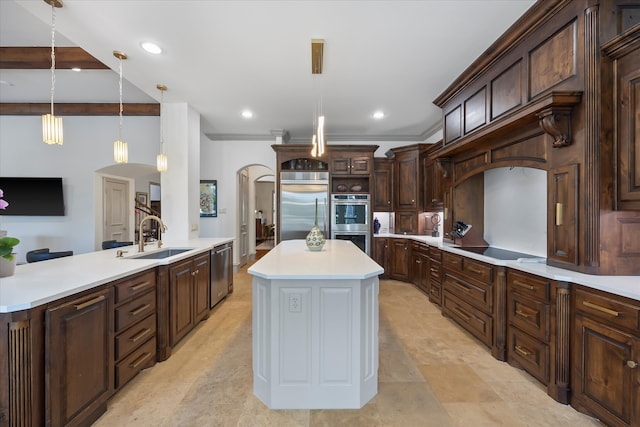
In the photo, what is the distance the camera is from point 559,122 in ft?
6.37

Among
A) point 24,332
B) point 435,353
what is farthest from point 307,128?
point 24,332

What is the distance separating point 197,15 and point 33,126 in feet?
16.9

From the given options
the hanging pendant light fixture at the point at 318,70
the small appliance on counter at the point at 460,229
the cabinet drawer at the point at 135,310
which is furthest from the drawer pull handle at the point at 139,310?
the small appliance on counter at the point at 460,229

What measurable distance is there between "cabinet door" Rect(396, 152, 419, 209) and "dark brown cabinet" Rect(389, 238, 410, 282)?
2.31 ft

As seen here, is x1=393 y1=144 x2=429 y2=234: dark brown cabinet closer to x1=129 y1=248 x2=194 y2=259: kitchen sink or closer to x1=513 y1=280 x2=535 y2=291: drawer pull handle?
x1=513 y1=280 x2=535 y2=291: drawer pull handle

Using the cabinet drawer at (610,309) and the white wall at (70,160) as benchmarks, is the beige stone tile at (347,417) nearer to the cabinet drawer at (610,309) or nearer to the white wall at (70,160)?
the cabinet drawer at (610,309)

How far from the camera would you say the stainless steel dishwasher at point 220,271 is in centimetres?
355

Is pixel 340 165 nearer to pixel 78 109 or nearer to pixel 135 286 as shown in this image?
pixel 135 286

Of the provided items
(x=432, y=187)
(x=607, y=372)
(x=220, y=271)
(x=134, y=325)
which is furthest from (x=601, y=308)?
(x=220, y=271)

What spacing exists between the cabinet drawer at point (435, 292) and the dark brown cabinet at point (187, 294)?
3.01 m

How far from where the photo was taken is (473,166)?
324 cm

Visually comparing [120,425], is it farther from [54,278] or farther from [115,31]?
[115,31]

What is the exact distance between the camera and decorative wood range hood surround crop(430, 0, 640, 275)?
173 centimetres

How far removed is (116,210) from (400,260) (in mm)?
6080
